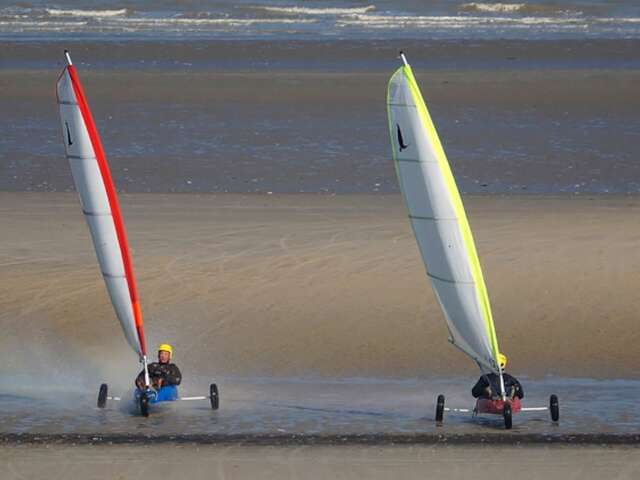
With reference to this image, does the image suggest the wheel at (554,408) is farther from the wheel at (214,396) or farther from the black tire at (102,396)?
the black tire at (102,396)

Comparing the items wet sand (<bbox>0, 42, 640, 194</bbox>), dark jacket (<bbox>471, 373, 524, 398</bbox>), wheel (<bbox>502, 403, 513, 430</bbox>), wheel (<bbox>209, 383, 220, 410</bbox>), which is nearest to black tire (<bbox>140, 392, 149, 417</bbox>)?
wheel (<bbox>209, 383, 220, 410</bbox>)

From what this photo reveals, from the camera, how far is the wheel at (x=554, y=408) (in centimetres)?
1053

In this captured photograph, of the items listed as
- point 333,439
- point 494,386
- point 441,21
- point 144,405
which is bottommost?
point 333,439

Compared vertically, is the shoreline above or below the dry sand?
below

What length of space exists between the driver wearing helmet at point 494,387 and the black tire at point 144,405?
2.42 metres

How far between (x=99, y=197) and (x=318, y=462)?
2.71 meters

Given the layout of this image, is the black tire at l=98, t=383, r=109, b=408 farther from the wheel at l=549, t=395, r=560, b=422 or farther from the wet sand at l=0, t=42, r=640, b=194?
the wet sand at l=0, t=42, r=640, b=194

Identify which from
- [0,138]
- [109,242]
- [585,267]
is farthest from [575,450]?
[0,138]

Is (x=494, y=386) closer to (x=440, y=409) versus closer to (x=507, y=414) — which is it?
(x=507, y=414)

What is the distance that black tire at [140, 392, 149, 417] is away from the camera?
1091 centimetres

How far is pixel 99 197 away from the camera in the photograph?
36.3 feet

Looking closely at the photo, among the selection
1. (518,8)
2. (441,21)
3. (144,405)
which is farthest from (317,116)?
(518,8)

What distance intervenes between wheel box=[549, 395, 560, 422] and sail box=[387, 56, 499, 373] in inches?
17.8

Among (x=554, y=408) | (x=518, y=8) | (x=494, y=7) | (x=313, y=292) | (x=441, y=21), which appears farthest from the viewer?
(x=494, y=7)
